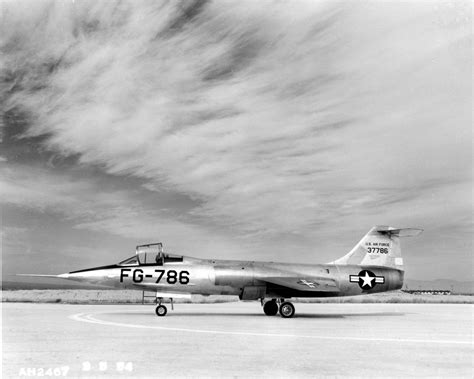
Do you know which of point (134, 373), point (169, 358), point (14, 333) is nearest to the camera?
point (134, 373)

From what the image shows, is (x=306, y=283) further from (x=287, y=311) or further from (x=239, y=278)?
(x=239, y=278)

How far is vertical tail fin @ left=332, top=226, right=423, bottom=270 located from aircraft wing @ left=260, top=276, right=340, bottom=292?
2295 mm

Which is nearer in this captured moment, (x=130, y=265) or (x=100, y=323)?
(x=100, y=323)

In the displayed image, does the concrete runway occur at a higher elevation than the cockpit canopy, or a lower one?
lower

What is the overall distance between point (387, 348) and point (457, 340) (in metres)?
2.94

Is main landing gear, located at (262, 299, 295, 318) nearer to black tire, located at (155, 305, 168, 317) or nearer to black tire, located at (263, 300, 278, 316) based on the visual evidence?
black tire, located at (263, 300, 278, 316)

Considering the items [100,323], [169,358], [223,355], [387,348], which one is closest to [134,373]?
[169,358]

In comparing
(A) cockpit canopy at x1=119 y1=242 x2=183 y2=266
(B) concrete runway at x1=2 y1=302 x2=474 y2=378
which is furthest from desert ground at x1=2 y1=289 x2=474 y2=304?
(B) concrete runway at x1=2 y1=302 x2=474 y2=378

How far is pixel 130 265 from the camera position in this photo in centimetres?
1822

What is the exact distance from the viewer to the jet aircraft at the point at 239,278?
18.0 metres

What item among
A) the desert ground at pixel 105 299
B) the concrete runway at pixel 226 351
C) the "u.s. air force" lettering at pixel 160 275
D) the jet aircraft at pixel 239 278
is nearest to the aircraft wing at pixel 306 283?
the jet aircraft at pixel 239 278

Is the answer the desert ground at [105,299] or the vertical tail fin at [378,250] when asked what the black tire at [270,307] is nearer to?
the vertical tail fin at [378,250]

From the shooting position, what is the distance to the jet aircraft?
17953mm

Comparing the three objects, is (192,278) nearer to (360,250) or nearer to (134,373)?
(360,250)
